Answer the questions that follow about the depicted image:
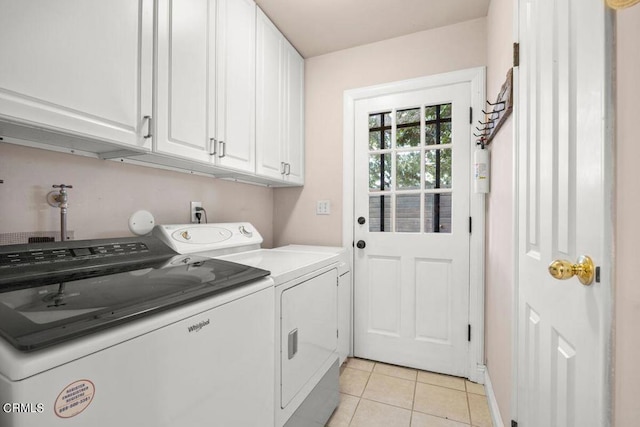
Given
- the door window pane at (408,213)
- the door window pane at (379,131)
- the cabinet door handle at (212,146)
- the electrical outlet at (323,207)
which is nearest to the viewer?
the cabinet door handle at (212,146)

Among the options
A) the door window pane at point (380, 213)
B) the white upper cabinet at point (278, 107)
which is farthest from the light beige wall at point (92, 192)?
the door window pane at point (380, 213)

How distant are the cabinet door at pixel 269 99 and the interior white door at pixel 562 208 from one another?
1449 millimetres

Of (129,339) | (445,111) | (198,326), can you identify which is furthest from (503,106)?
(129,339)

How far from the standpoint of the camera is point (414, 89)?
220 centimetres

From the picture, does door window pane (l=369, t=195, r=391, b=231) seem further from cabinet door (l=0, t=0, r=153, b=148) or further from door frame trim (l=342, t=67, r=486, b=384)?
cabinet door (l=0, t=0, r=153, b=148)

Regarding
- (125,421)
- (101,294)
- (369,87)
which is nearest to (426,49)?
(369,87)

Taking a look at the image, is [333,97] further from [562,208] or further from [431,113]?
[562,208]

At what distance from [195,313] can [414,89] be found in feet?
7.12

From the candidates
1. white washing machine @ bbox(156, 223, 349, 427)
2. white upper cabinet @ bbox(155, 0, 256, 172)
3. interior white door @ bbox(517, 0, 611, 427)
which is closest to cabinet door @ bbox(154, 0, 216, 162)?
white upper cabinet @ bbox(155, 0, 256, 172)

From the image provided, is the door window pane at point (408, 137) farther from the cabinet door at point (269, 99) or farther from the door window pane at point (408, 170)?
the cabinet door at point (269, 99)

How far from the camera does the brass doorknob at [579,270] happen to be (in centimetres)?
58

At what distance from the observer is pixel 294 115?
2.38 meters

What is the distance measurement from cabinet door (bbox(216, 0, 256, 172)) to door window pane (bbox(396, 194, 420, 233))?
3.87ft

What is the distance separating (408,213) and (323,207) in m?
0.71
